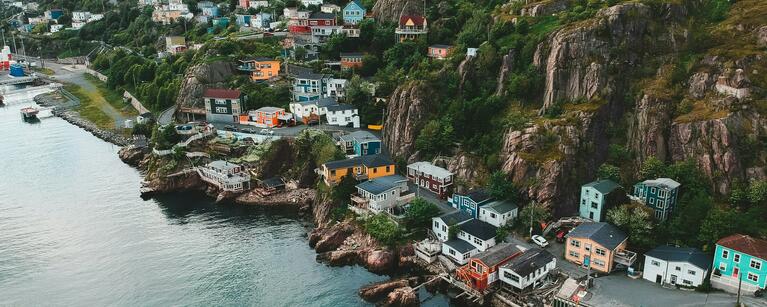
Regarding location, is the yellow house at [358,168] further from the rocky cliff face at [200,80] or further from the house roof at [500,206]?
the rocky cliff face at [200,80]

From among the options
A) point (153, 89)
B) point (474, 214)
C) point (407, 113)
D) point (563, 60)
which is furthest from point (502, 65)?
point (153, 89)

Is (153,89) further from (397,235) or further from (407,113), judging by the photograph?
(397,235)

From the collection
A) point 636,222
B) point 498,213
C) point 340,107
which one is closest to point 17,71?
point 340,107

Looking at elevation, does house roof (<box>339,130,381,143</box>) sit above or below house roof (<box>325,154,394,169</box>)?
above

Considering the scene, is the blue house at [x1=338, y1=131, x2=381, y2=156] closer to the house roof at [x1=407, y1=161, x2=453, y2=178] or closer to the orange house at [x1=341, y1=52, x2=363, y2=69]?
the house roof at [x1=407, y1=161, x2=453, y2=178]

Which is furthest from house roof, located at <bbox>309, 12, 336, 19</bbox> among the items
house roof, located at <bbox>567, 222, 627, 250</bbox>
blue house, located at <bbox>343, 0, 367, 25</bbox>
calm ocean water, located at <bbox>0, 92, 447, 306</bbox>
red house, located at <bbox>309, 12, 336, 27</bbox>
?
house roof, located at <bbox>567, 222, 627, 250</bbox>

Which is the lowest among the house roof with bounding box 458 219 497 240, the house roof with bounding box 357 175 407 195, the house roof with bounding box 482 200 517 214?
the house roof with bounding box 458 219 497 240
